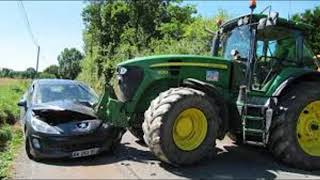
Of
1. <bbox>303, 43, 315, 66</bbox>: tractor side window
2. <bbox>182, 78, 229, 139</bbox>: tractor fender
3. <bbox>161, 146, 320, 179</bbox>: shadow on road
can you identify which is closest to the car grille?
<bbox>161, 146, 320, 179</bbox>: shadow on road

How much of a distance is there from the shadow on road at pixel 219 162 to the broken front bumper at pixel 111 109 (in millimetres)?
790

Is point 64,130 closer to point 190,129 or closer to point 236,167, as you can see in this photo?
point 190,129

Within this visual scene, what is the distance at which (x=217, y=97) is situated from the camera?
9172 millimetres

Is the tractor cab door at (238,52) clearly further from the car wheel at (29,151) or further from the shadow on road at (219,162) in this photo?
the car wheel at (29,151)

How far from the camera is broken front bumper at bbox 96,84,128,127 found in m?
9.60

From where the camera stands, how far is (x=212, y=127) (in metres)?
8.92

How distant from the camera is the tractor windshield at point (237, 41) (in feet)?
32.3

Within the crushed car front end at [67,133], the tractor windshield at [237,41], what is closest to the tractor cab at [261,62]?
the tractor windshield at [237,41]

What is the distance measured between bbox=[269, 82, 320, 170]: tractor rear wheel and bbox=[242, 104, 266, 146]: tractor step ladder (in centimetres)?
18

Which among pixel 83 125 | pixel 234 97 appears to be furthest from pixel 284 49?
pixel 83 125

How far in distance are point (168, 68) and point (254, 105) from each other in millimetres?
1716

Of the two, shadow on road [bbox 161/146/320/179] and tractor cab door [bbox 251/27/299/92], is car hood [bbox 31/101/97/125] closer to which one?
shadow on road [bbox 161/146/320/179]

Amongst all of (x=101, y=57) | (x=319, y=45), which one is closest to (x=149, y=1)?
(x=101, y=57)

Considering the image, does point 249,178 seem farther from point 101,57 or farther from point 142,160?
point 101,57
